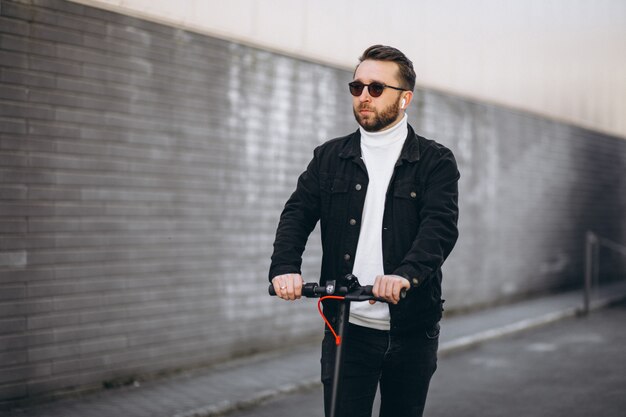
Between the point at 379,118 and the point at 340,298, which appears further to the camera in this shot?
the point at 379,118

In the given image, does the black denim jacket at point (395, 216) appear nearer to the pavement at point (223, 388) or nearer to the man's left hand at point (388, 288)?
the man's left hand at point (388, 288)

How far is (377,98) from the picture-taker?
328 cm

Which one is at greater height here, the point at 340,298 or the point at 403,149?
the point at 403,149

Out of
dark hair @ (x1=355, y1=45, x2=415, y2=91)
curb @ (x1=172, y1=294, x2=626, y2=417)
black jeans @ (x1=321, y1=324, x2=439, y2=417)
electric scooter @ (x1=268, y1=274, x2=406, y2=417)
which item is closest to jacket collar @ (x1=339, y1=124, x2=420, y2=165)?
dark hair @ (x1=355, y1=45, x2=415, y2=91)

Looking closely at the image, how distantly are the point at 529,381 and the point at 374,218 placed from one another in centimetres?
501

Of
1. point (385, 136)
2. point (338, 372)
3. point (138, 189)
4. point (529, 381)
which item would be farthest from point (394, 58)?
point (529, 381)

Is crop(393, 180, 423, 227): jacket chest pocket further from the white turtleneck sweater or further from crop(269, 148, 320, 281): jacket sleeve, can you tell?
crop(269, 148, 320, 281): jacket sleeve

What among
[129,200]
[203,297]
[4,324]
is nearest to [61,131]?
[129,200]

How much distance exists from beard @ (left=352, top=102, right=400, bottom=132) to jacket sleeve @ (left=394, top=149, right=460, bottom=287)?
0.84 feet

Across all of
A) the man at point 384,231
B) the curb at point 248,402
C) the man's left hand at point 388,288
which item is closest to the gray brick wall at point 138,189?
the curb at point 248,402

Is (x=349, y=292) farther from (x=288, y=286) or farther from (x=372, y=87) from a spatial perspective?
(x=372, y=87)

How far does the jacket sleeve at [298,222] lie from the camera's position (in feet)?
10.8

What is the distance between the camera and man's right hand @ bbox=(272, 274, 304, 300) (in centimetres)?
309

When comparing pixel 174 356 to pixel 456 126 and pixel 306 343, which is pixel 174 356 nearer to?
pixel 306 343
